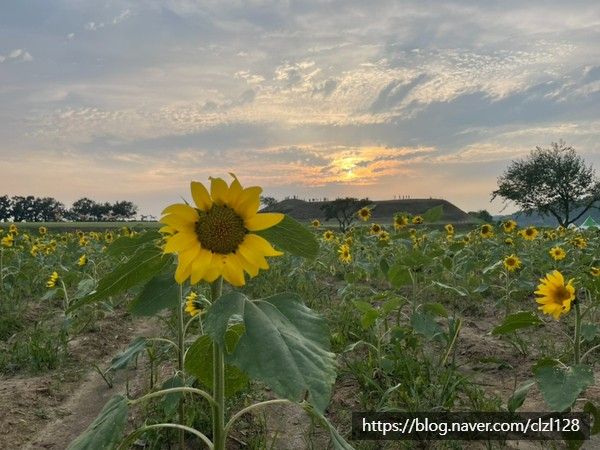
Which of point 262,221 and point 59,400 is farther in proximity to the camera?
point 59,400

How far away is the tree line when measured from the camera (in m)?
79.5

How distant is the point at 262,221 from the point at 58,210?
90.8 m

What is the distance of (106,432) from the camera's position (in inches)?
64.4

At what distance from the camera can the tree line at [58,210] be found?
261ft

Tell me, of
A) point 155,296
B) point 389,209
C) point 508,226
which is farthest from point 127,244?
point 389,209

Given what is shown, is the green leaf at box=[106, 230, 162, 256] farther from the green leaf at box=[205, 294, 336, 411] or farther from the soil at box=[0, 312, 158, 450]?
the soil at box=[0, 312, 158, 450]

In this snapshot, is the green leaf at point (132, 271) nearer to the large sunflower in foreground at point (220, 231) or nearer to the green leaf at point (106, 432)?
the large sunflower in foreground at point (220, 231)

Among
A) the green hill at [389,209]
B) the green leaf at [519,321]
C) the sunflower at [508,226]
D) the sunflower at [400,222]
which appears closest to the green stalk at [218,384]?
the green leaf at [519,321]

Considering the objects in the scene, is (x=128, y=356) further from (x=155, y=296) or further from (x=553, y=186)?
(x=553, y=186)

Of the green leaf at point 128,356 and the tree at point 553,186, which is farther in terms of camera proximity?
the tree at point 553,186

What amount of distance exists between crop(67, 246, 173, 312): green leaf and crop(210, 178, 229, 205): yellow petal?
0.24 metres

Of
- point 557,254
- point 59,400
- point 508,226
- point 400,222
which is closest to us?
point 59,400

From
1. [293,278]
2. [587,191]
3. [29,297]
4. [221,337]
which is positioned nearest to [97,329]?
[29,297]

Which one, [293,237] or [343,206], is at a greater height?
[343,206]
